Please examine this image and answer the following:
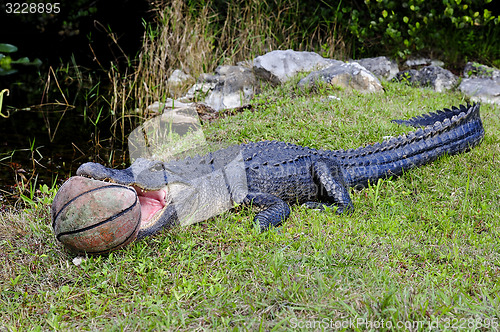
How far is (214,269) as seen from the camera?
8.78 feet

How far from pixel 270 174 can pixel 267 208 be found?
0.32 m

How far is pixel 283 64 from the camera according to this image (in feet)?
23.9

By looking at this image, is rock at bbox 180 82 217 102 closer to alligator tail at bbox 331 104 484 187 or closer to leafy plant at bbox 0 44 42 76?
alligator tail at bbox 331 104 484 187

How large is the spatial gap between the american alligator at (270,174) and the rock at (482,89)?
247 centimetres

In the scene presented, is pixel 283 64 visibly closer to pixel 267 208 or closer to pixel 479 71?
pixel 479 71

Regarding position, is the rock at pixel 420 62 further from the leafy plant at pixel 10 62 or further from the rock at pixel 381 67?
the leafy plant at pixel 10 62

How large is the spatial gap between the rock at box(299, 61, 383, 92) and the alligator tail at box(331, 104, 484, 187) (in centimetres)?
212

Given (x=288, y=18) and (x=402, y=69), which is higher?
(x=288, y=18)

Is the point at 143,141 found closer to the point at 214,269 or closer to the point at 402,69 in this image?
the point at 214,269

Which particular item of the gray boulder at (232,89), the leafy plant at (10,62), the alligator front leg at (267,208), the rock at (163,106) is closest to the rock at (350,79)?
the gray boulder at (232,89)

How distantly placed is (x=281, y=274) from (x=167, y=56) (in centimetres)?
583

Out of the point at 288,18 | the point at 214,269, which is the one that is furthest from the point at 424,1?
the point at 214,269

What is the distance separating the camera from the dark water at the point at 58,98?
201 inches

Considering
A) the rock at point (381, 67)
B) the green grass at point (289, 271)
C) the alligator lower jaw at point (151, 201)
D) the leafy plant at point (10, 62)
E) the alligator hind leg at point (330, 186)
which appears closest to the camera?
the green grass at point (289, 271)
